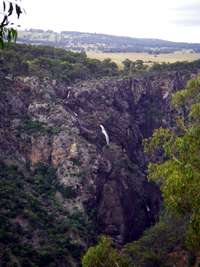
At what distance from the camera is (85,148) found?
166 ft

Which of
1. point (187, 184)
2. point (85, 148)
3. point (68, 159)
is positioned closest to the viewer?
point (187, 184)

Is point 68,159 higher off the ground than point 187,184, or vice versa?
point 187,184

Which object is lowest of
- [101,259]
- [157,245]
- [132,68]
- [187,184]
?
[157,245]

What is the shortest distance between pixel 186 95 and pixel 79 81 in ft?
93.6

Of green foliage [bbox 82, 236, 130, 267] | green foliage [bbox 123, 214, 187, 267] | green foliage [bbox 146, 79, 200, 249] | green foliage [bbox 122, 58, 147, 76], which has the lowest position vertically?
green foliage [bbox 123, 214, 187, 267]

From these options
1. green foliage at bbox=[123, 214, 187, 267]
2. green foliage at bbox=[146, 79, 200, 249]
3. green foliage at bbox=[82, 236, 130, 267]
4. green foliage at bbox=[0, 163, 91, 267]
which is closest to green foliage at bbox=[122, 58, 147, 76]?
green foliage at bbox=[0, 163, 91, 267]

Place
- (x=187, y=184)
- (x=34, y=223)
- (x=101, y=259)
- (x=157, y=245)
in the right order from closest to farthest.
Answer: (x=187, y=184) → (x=101, y=259) → (x=157, y=245) → (x=34, y=223)

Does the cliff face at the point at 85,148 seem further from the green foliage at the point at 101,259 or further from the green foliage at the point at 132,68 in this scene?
the green foliage at the point at 132,68

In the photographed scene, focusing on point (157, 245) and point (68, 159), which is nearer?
point (157, 245)

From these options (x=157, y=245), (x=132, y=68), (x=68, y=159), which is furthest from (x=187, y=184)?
(x=132, y=68)

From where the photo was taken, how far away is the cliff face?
151 feet

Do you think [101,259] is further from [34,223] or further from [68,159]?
[68,159]

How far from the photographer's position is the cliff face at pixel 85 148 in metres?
46.0

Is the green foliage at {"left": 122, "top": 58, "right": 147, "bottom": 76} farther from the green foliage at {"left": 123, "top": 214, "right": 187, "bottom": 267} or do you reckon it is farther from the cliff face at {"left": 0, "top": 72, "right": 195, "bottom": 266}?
the green foliage at {"left": 123, "top": 214, "right": 187, "bottom": 267}
